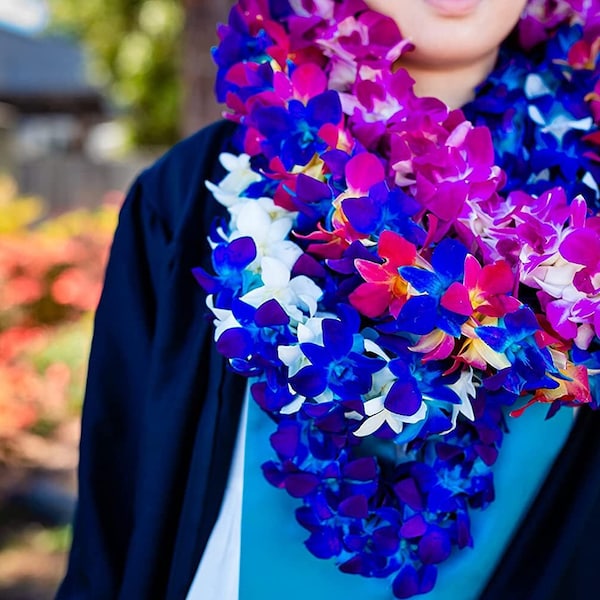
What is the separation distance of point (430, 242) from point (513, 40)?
20.4 inches

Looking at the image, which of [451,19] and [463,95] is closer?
[451,19]

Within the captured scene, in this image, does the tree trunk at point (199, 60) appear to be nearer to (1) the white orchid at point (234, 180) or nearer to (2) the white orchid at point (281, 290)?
(1) the white orchid at point (234, 180)

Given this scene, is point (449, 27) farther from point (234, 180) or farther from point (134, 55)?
point (134, 55)

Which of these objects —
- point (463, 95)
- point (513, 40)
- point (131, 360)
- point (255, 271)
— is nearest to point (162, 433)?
point (131, 360)

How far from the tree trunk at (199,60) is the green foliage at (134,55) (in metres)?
13.4

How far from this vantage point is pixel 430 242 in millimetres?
1018

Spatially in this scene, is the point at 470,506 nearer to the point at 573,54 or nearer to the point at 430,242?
the point at 430,242

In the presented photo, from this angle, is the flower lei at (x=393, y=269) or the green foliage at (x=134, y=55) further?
the green foliage at (x=134, y=55)

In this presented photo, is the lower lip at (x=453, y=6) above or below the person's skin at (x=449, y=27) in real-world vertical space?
above

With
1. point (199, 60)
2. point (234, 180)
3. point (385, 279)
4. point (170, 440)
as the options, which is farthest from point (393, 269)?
point (199, 60)

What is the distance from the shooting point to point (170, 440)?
1242 mm

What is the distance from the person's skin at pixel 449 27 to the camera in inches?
45.2

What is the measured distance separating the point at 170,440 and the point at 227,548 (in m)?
0.18

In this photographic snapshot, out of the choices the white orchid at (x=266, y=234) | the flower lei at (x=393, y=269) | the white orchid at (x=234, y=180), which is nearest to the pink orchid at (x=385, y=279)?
the flower lei at (x=393, y=269)
